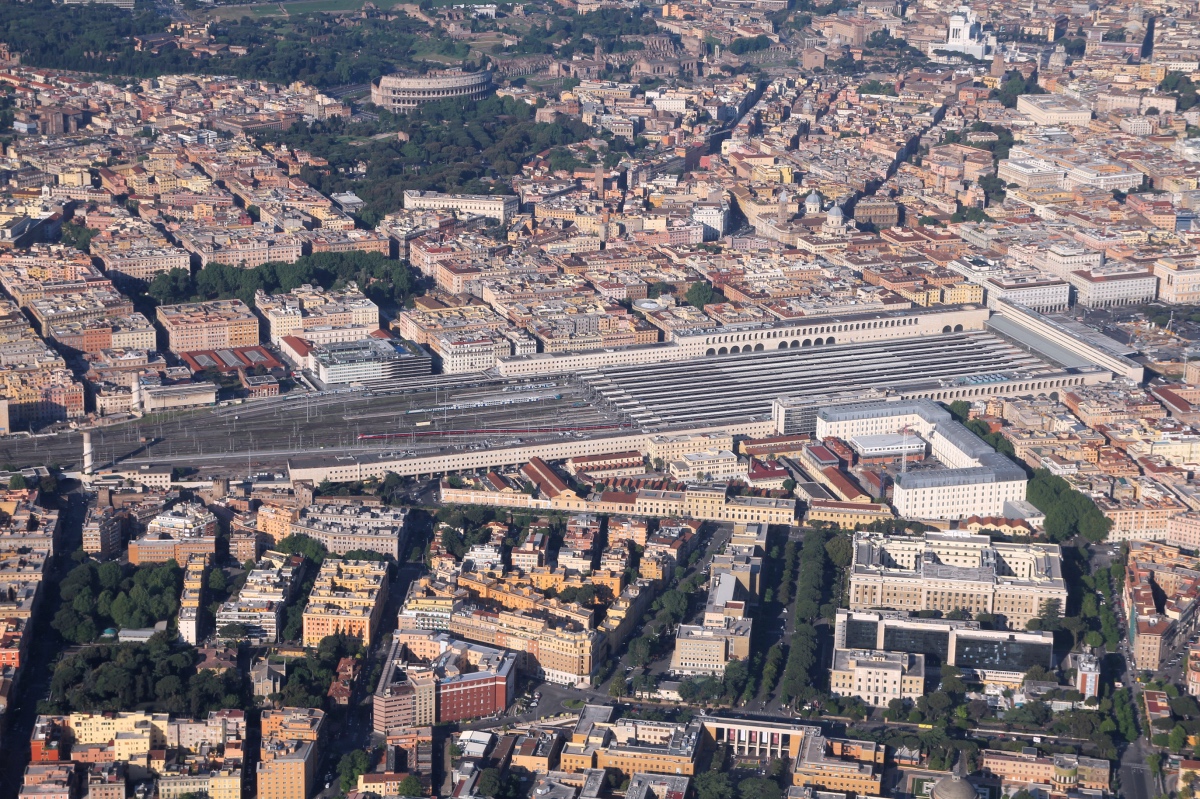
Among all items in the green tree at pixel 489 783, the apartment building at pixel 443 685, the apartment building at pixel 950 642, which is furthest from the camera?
the apartment building at pixel 950 642

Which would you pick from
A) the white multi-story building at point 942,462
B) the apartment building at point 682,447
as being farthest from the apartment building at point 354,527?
the white multi-story building at point 942,462

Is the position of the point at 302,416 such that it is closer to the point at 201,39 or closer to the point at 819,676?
the point at 819,676

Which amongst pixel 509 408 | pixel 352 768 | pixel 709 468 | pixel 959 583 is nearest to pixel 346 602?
pixel 352 768

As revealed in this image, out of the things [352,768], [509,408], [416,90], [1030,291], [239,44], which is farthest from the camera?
[239,44]

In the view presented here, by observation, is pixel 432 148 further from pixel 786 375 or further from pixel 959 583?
pixel 959 583

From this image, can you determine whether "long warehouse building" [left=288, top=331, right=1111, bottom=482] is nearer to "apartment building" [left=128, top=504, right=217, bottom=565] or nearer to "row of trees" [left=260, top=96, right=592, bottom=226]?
"apartment building" [left=128, top=504, right=217, bottom=565]

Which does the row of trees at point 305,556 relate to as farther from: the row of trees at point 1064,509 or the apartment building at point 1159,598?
the apartment building at point 1159,598
